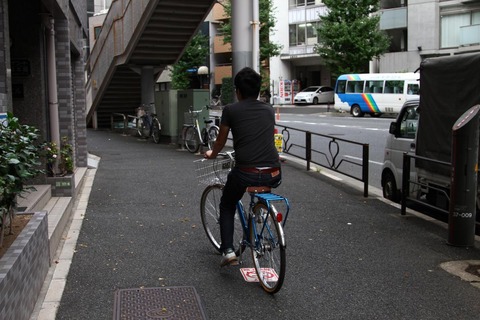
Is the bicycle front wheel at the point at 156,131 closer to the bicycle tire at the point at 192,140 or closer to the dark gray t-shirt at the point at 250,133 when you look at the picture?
the bicycle tire at the point at 192,140

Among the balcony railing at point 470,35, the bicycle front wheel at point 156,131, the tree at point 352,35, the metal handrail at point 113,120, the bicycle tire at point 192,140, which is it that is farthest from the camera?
the tree at point 352,35

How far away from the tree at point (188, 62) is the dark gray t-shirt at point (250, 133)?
48.8m

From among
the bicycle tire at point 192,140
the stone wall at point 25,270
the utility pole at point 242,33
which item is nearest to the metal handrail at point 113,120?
the bicycle tire at point 192,140

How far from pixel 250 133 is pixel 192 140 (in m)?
10.8

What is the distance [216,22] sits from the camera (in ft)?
195

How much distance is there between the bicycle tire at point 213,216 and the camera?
5613mm

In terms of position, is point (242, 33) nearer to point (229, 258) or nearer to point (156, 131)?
point (156, 131)

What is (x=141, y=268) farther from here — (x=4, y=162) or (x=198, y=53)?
(x=198, y=53)

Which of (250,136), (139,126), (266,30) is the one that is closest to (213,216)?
(250,136)

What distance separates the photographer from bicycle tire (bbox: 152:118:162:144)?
18.2m

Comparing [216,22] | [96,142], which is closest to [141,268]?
[96,142]

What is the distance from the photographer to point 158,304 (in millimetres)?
4484

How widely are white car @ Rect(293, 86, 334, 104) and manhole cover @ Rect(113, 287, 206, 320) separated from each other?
43.9m

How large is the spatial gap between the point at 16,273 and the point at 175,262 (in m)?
2.11
